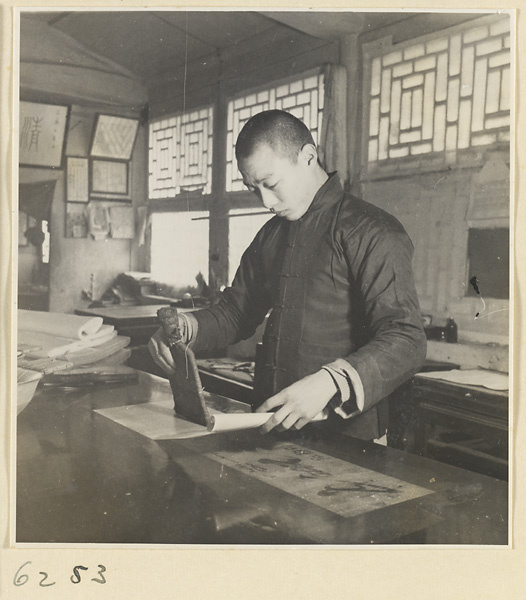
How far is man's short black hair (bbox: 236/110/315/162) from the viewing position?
1.31 m

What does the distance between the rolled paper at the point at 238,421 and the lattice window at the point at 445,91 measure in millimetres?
646

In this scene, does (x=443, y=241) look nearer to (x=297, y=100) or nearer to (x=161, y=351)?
(x=297, y=100)

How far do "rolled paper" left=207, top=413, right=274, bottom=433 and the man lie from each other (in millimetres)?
24

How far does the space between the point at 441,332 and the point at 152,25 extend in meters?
0.98

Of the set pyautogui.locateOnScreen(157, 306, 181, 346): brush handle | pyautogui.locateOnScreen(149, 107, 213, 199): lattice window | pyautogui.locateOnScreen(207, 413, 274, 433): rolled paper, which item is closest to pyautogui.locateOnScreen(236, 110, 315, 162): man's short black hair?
pyautogui.locateOnScreen(149, 107, 213, 199): lattice window

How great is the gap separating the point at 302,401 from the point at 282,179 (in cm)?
50

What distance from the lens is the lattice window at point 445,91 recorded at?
1.28 m

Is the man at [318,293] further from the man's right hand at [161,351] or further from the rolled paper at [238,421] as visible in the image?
the man's right hand at [161,351]

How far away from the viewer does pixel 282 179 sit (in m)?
1.33

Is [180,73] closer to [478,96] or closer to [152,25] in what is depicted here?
[152,25]
